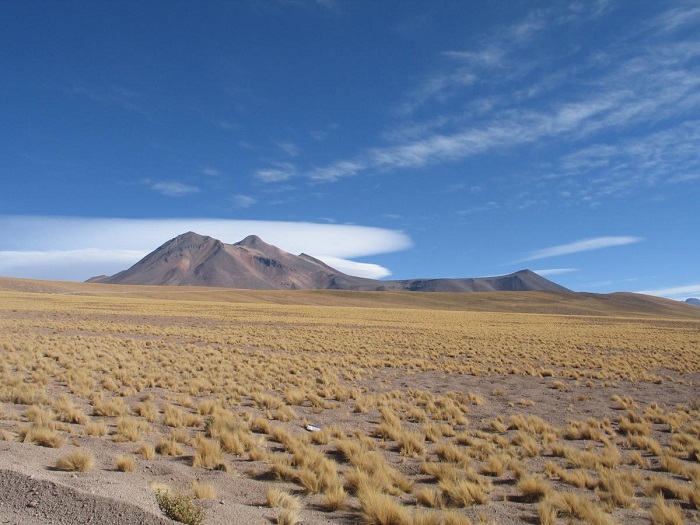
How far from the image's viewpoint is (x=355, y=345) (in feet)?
98.7

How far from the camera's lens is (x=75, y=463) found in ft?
21.1

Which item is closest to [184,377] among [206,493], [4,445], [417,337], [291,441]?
[291,441]

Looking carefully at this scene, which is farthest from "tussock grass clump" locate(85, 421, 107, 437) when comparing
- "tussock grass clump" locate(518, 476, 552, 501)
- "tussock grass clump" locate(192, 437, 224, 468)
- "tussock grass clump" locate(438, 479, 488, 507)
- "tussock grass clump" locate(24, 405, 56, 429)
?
"tussock grass clump" locate(518, 476, 552, 501)

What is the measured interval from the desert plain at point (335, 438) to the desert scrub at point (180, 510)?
0.05m

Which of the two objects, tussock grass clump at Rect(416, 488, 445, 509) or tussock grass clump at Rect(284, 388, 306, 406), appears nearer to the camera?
tussock grass clump at Rect(416, 488, 445, 509)

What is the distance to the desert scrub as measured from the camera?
476 centimetres

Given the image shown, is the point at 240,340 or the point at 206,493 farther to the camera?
the point at 240,340

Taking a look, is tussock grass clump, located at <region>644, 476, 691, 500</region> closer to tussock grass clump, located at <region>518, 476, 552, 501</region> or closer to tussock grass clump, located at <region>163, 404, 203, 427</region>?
tussock grass clump, located at <region>518, 476, 552, 501</region>

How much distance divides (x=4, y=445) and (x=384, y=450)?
21.1 feet

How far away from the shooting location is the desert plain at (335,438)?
5.90m

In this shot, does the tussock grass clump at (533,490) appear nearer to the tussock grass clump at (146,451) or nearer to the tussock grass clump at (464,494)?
the tussock grass clump at (464,494)

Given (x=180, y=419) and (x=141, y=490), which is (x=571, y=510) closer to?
(x=141, y=490)

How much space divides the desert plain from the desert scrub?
52 millimetres

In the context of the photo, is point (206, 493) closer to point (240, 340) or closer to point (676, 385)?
point (676, 385)
